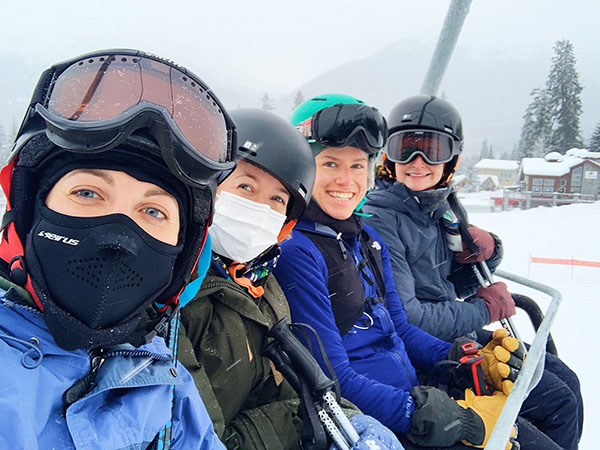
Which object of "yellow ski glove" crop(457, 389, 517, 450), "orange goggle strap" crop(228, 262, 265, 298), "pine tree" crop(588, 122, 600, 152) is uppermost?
"orange goggle strap" crop(228, 262, 265, 298)

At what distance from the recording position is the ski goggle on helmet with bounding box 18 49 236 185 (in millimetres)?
1206

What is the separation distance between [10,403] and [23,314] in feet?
0.78

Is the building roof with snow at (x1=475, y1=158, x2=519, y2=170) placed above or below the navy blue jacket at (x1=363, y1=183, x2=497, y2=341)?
below

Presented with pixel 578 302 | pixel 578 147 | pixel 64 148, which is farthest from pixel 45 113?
pixel 578 147

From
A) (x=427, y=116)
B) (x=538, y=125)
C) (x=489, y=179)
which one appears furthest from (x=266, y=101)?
(x=427, y=116)

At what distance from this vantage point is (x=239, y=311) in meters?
1.76

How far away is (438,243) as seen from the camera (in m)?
3.43

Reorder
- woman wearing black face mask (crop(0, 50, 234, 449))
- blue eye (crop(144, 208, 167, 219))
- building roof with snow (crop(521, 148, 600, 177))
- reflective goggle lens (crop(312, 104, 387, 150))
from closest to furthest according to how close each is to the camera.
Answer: woman wearing black face mask (crop(0, 50, 234, 449)) < blue eye (crop(144, 208, 167, 219)) < reflective goggle lens (crop(312, 104, 387, 150)) < building roof with snow (crop(521, 148, 600, 177))

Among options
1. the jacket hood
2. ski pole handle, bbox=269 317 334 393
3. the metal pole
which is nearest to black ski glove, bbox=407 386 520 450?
ski pole handle, bbox=269 317 334 393

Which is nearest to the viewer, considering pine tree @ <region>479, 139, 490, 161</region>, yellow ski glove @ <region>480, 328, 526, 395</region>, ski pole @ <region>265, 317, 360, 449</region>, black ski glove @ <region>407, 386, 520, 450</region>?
ski pole @ <region>265, 317, 360, 449</region>

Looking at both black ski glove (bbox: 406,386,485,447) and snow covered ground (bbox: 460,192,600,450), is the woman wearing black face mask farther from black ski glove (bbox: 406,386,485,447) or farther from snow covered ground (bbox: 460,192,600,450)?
snow covered ground (bbox: 460,192,600,450)

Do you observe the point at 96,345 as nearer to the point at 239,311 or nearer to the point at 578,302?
the point at 239,311

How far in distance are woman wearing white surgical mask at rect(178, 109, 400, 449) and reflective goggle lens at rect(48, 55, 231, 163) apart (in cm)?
59

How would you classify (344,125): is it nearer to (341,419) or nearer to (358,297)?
(358,297)
